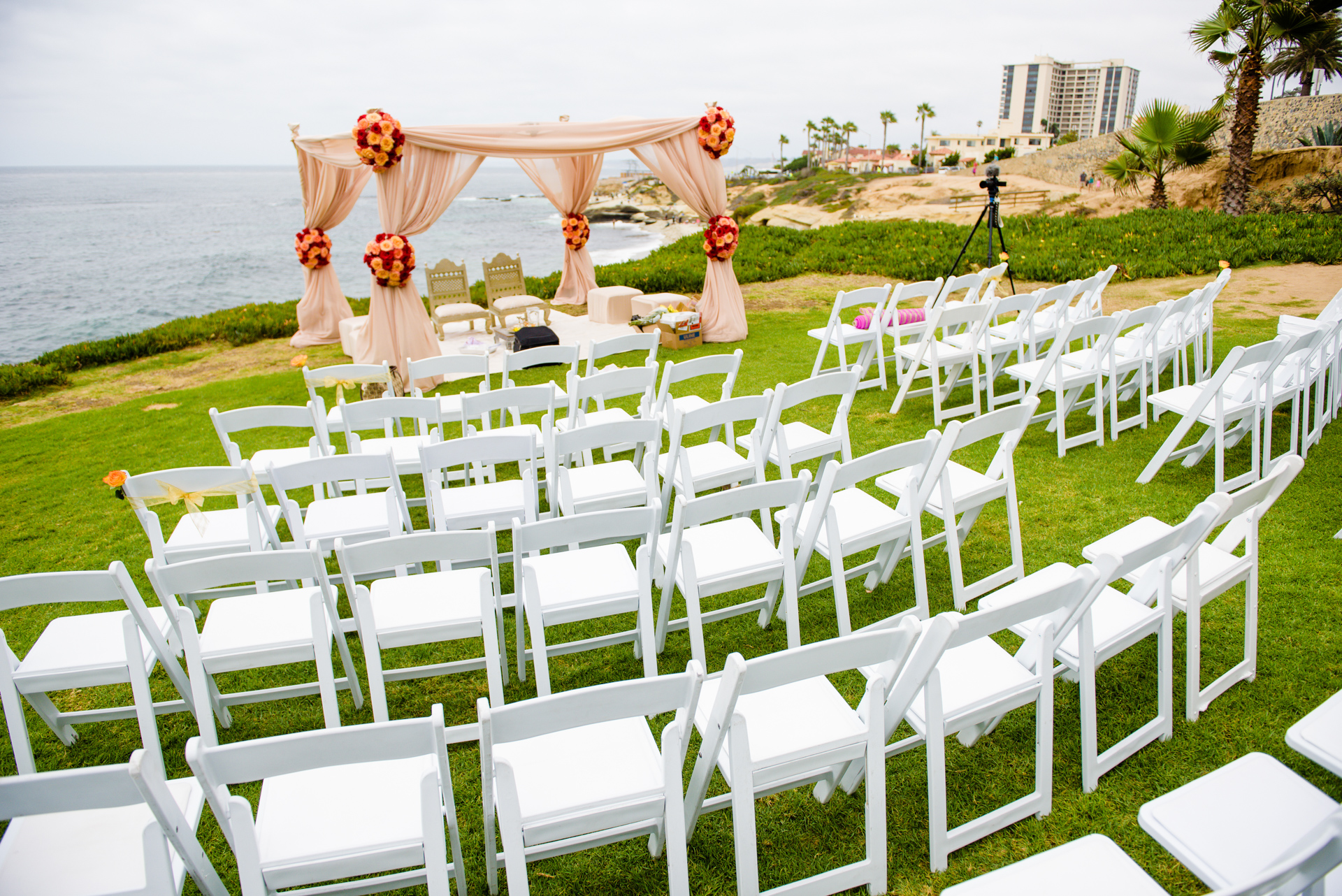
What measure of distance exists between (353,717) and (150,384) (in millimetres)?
7655

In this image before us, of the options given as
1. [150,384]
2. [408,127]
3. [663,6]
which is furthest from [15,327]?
[663,6]

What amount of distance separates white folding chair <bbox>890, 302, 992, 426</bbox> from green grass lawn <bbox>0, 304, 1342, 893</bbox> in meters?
0.32

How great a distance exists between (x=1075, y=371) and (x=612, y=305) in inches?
232

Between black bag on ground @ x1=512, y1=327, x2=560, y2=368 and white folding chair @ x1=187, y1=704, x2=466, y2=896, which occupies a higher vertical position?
black bag on ground @ x1=512, y1=327, x2=560, y2=368

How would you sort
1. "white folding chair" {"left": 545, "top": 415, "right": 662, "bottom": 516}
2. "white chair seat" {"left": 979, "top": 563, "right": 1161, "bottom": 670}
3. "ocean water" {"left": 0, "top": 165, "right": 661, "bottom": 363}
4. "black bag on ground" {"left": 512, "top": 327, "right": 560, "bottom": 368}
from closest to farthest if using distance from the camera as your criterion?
"white chair seat" {"left": 979, "top": 563, "right": 1161, "bottom": 670} → "white folding chair" {"left": 545, "top": 415, "right": 662, "bottom": 516} → "black bag on ground" {"left": 512, "top": 327, "right": 560, "bottom": 368} → "ocean water" {"left": 0, "top": 165, "right": 661, "bottom": 363}

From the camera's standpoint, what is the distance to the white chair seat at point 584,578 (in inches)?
103

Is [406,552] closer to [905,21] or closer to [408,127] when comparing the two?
[408,127]

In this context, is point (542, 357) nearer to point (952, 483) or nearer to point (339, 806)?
point (952, 483)

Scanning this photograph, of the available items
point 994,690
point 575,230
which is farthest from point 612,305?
point 994,690

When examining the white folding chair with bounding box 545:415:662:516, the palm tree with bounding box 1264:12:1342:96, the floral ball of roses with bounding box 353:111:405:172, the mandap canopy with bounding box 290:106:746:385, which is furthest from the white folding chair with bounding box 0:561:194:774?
the palm tree with bounding box 1264:12:1342:96

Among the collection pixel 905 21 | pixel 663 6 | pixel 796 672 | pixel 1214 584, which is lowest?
pixel 1214 584

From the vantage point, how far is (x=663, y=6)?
199ft

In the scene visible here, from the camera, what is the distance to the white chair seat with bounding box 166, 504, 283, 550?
328cm

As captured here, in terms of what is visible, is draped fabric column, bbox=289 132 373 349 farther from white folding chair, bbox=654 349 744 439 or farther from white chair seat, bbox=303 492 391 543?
white chair seat, bbox=303 492 391 543
